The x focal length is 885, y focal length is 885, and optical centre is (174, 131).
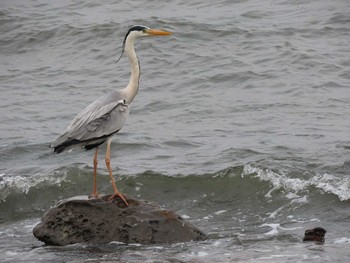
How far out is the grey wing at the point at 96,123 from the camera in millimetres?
8977

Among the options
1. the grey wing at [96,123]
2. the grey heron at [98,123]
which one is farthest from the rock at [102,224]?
the grey wing at [96,123]

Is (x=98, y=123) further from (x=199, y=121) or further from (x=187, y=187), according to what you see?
(x=199, y=121)

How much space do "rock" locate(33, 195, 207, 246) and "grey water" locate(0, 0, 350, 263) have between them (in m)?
0.12

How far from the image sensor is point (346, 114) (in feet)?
43.0

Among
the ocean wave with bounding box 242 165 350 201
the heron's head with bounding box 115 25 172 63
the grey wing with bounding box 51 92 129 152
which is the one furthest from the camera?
the ocean wave with bounding box 242 165 350 201

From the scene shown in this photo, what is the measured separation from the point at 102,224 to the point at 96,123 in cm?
111

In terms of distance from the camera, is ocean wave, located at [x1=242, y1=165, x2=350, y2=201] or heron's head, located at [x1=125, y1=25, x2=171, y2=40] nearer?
heron's head, located at [x1=125, y1=25, x2=171, y2=40]

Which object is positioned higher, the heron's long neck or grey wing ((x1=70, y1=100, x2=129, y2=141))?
the heron's long neck

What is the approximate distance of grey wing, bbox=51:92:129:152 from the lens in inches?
353

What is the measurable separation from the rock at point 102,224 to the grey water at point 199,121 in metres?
0.12

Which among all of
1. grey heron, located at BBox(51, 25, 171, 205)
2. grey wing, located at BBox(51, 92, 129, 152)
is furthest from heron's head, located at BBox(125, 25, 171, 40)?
grey wing, located at BBox(51, 92, 129, 152)

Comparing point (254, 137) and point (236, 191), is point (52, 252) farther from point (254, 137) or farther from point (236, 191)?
point (254, 137)

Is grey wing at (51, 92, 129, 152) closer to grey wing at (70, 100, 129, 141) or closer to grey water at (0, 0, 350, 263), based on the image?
grey wing at (70, 100, 129, 141)

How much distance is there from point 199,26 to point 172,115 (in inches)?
186
